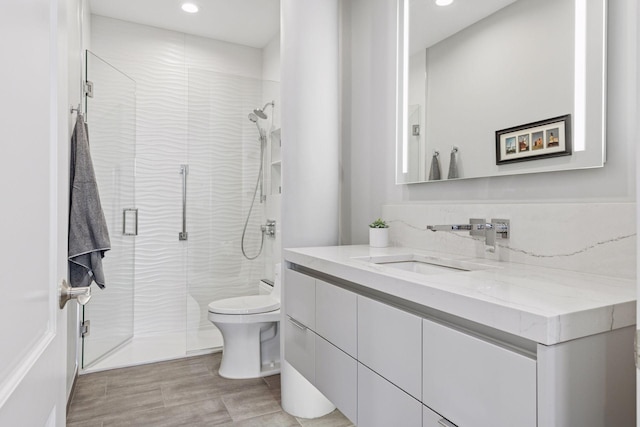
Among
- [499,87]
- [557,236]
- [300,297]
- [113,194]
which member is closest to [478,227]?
[557,236]

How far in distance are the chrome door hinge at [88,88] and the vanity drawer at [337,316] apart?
2111mm

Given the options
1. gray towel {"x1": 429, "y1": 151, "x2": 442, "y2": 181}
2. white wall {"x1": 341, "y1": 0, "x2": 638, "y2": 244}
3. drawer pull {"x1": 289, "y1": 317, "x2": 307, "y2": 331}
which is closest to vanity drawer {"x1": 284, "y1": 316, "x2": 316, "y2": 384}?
drawer pull {"x1": 289, "y1": 317, "x2": 307, "y2": 331}

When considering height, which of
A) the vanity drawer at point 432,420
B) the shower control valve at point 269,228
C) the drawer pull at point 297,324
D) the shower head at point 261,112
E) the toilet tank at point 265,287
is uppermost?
the shower head at point 261,112

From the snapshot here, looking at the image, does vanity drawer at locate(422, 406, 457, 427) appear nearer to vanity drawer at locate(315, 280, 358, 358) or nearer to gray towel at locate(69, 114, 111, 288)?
vanity drawer at locate(315, 280, 358, 358)

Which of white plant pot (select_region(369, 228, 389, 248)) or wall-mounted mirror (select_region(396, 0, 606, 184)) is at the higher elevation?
wall-mounted mirror (select_region(396, 0, 606, 184))

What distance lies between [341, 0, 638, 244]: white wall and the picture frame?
0.24ft

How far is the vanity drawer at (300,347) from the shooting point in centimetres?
169

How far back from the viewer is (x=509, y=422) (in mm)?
820

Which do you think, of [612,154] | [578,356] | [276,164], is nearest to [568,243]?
[612,154]

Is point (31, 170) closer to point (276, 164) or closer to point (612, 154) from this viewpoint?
point (612, 154)

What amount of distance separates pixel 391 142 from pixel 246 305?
4.62 ft

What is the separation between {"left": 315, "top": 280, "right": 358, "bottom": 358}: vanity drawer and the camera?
1.38 metres

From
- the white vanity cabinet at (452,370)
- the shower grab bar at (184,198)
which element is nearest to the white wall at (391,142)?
the white vanity cabinet at (452,370)

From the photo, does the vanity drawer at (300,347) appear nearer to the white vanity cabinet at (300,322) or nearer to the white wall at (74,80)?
the white vanity cabinet at (300,322)
